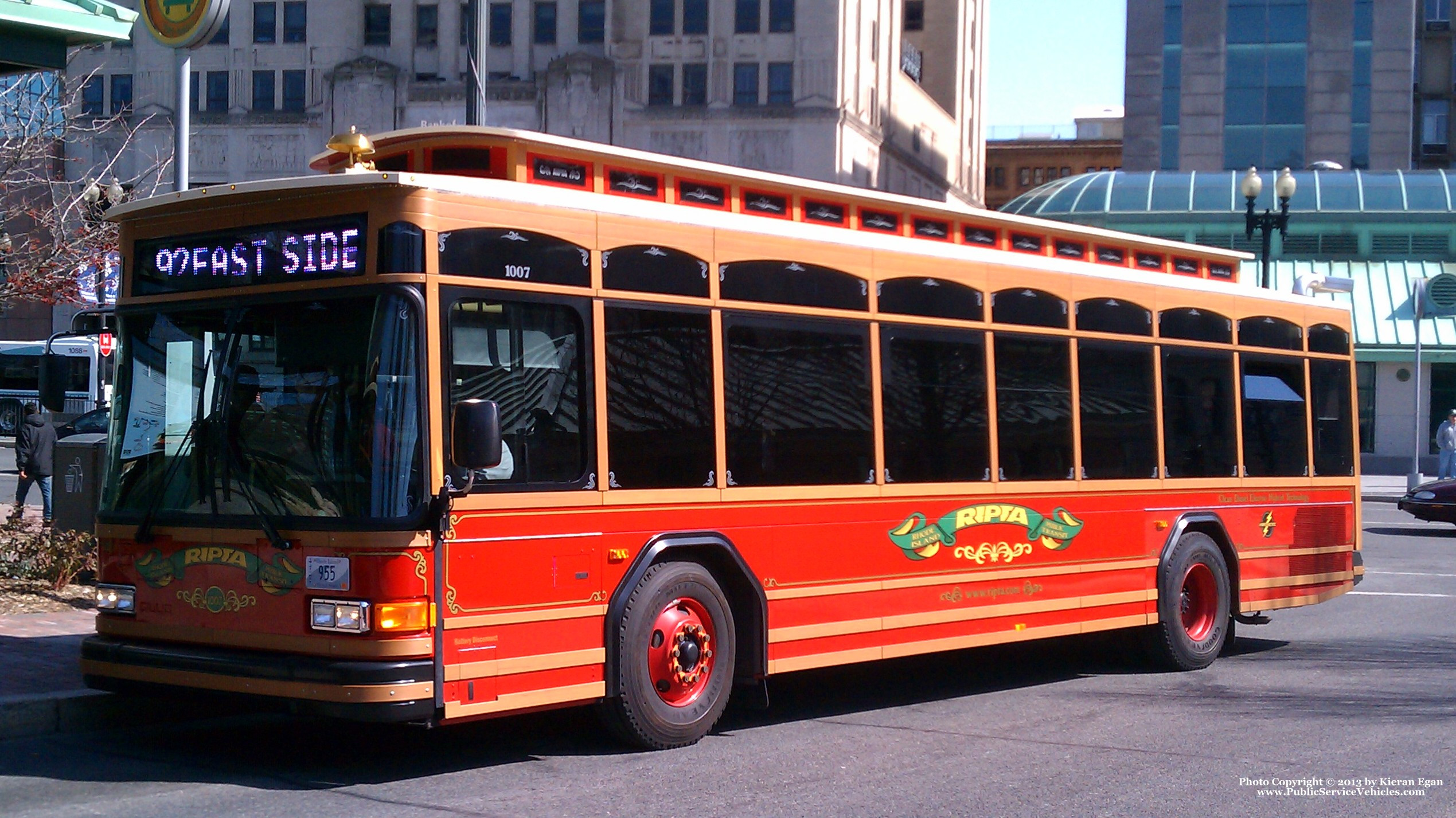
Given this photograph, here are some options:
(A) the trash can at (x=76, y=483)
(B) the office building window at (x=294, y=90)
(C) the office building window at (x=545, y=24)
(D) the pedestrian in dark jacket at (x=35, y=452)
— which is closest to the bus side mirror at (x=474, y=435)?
(A) the trash can at (x=76, y=483)

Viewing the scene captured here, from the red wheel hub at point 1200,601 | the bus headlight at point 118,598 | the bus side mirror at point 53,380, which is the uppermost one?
the bus side mirror at point 53,380

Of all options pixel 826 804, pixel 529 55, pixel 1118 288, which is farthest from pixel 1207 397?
pixel 529 55

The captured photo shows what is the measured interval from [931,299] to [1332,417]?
551 centimetres

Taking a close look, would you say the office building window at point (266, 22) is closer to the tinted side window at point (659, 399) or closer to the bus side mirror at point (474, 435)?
the tinted side window at point (659, 399)

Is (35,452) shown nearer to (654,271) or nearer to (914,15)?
(654,271)

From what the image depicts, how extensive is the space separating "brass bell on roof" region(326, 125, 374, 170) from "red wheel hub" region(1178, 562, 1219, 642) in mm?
7334

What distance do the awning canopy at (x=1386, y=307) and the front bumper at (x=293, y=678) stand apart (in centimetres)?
4202

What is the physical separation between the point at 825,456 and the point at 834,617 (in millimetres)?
950

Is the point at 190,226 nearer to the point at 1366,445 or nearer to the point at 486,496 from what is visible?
the point at 486,496

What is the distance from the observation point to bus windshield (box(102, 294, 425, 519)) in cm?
740

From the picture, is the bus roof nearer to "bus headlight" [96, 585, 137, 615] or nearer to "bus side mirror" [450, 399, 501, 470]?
"bus side mirror" [450, 399, 501, 470]

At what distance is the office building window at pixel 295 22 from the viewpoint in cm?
7156

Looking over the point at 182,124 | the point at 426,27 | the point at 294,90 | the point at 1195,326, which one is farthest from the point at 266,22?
the point at 1195,326

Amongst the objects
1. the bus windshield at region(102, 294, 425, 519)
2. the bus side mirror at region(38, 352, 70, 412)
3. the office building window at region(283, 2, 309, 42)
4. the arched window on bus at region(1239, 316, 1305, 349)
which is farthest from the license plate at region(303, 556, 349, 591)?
the office building window at region(283, 2, 309, 42)
